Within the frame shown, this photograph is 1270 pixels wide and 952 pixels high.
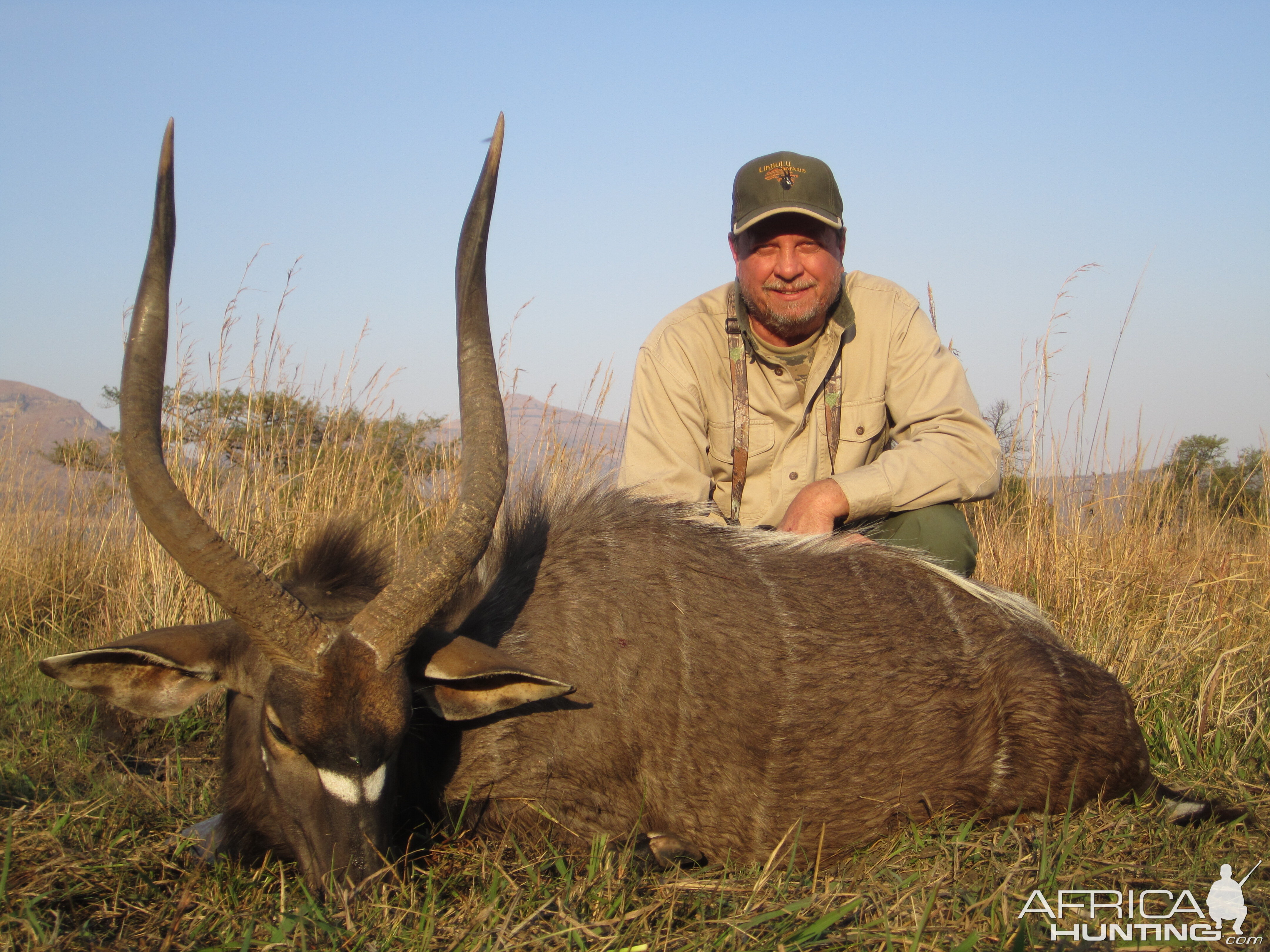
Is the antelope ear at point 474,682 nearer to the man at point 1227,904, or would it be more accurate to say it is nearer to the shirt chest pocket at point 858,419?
the man at point 1227,904

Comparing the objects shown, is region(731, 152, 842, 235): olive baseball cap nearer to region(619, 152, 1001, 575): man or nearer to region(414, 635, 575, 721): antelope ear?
region(619, 152, 1001, 575): man

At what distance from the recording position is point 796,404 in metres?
4.69

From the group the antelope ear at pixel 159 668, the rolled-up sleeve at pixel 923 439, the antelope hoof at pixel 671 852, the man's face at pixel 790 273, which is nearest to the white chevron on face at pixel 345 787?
the antelope ear at pixel 159 668

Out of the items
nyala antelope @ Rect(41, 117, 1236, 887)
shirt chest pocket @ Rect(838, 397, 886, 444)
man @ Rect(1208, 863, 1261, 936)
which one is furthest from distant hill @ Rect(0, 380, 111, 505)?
man @ Rect(1208, 863, 1261, 936)

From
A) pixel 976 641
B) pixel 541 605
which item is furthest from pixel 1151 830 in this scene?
pixel 541 605

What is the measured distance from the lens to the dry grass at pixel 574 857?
2256 mm

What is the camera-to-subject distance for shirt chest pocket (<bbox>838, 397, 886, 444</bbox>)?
465cm

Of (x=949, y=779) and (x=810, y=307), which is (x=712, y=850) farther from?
(x=810, y=307)

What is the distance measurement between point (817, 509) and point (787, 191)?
1.50 metres

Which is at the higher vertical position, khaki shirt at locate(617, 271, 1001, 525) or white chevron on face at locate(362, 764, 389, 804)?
khaki shirt at locate(617, 271, 1001, 525)

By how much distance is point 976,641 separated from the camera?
3482 mm

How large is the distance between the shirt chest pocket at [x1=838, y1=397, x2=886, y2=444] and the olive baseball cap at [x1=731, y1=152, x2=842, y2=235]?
2.73 ft

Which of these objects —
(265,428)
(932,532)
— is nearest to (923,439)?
(932,532)

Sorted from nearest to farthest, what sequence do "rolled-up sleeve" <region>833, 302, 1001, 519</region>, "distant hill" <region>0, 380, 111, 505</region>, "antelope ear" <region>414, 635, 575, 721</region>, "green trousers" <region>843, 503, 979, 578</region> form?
"antelope ear" <region>414, 635, 575, 721</region>, "rolled-up sleeve" <region>833, 302, 1001, 519</region>, "green trousers" <region>843, 503, 979, 578</region>, "distant hill" <region>0, 380, 111, 505</region>
